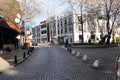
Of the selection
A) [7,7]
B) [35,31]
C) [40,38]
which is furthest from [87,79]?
[35,31]

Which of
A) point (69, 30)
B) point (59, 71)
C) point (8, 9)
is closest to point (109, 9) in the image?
point (8, 9)

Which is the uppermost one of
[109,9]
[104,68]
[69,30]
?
[109,9]

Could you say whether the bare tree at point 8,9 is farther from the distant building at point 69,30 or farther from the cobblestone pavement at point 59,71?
the distant building at point 69,30

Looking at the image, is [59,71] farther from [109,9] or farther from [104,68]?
[109,9]

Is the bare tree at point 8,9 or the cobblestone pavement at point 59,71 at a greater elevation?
the bare tree at point 8,9

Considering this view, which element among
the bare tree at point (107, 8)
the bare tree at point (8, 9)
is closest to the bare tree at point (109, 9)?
the bare tree at point (107, 8)

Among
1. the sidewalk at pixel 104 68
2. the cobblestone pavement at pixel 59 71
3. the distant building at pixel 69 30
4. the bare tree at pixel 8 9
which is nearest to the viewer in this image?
the cobblestone pavement at pixel 59 71

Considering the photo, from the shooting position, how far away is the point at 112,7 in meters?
59.1

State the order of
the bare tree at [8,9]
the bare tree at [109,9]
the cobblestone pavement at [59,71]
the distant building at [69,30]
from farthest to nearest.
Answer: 1. the distant building at [69,30]
2. the bare tree at [109,9]
3. the bare tree at [8,9]
4. the cobblestone pavement at [59,71]

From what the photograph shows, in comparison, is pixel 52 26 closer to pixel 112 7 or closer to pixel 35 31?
pixel 35 31

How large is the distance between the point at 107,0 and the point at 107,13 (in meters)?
2.76

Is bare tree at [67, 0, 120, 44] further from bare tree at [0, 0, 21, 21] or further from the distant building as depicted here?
the distant building

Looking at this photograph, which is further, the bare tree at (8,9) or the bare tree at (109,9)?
the bare tree at (109,9)

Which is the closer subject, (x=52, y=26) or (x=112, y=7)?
(x=112, y=7)
